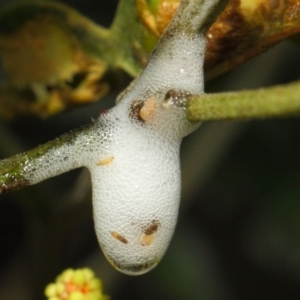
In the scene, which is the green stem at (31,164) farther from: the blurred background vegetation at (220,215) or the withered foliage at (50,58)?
the blurred background vegetation at (220,215)

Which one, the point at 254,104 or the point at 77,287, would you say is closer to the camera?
the point at 254,104

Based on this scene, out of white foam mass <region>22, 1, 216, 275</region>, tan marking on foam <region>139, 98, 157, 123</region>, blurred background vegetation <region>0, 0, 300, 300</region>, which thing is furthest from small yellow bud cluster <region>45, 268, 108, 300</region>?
blurred background vegetation <region>0, 0, 300, 300</region>

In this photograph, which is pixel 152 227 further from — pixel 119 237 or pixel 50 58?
pixel 50 58

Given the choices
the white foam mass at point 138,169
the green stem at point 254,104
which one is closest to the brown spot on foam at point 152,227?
the white foam mass at point 138,169

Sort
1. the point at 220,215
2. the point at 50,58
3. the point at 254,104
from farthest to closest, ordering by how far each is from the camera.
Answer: the point at 220,215 → the point at 50,58 → the point at 254,104

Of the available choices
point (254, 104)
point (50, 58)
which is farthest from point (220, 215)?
point (254, 104)

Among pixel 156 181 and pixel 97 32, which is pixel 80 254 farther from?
pixel 156 181

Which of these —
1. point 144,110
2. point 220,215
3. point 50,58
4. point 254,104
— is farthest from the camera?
point 220,215
